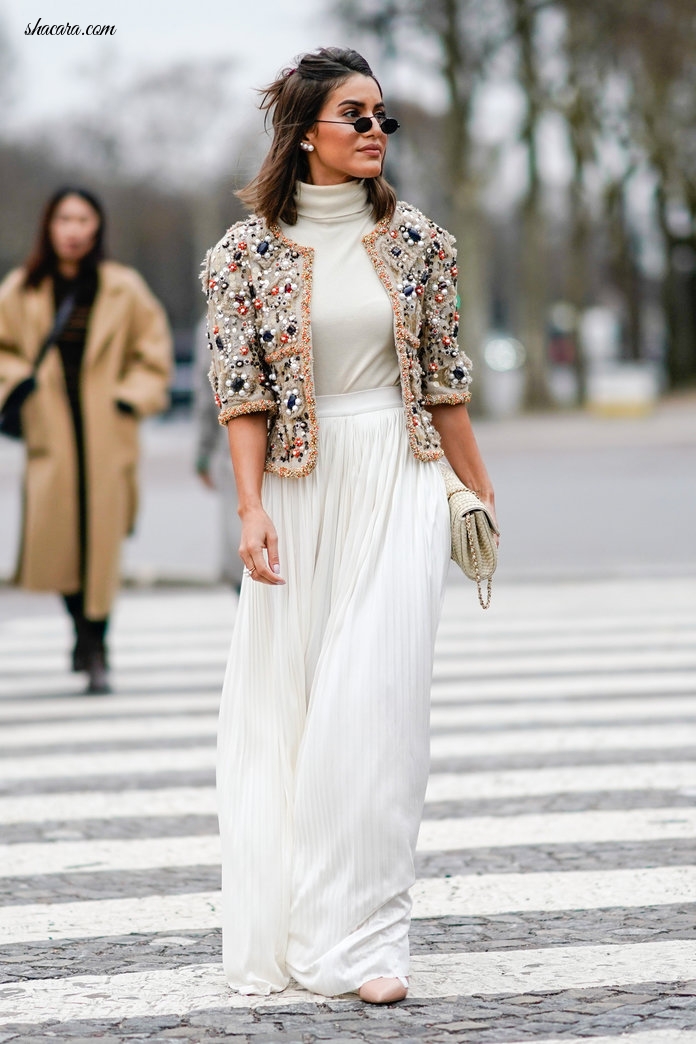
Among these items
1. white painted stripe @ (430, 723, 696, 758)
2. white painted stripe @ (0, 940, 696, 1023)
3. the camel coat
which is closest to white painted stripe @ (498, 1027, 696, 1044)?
white painted stripe @ (0, 940, 696, 1023)

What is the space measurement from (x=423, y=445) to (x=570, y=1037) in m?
1.22

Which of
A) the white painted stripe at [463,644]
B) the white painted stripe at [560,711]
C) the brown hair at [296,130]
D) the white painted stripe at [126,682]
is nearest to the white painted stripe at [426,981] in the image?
the brown hair at [296,130]

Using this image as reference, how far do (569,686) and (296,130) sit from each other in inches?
181

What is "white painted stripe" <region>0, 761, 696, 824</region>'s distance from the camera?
5855 mm

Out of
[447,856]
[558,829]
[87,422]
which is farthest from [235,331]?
[87,422]

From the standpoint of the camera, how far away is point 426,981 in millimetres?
3875

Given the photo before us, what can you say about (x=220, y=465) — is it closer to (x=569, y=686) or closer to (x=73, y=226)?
(x=73, y=226)

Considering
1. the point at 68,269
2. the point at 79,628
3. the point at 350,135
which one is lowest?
the point at 79,628

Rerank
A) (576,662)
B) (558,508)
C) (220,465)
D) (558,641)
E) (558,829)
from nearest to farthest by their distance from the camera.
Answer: (558,829), (220,465), (576,662), (558,641), (558,508)

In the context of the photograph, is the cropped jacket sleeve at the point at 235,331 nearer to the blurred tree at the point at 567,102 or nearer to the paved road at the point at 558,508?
the paved road at the point at 558,508

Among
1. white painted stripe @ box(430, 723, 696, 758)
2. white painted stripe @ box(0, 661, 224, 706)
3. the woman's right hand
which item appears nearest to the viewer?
the woman's right hand

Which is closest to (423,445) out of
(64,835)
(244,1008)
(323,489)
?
(323,489)

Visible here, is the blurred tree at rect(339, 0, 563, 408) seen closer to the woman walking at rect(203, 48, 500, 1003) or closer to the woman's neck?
the woman's neck

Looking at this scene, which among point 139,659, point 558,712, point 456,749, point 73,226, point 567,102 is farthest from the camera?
point 567,102
